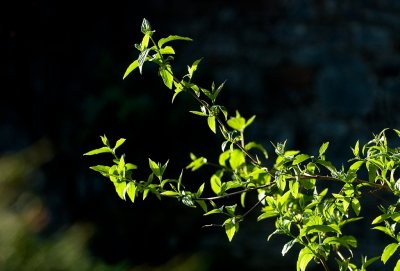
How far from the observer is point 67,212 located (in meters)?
4.46

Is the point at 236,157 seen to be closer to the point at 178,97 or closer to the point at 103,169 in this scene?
the point at 103,169

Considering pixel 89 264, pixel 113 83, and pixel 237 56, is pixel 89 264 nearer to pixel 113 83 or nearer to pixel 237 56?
pixel 113 83

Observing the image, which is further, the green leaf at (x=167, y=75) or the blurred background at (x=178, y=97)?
the blurred background at (x=178, y=97)

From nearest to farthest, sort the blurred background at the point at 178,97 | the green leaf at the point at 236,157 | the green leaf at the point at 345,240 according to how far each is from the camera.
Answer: the green leaf at the point at 345,240, the green leaf at the point at 236,157, the blurred background at the point at 178,97

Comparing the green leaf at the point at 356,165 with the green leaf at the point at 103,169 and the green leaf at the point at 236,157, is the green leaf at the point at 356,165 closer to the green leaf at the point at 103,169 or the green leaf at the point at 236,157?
the green leaf at the point at 236,157

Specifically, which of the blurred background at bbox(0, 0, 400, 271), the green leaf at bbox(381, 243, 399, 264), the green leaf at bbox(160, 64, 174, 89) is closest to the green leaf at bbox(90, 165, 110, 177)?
the green leaf at bbox(160, 64, 174, 89)

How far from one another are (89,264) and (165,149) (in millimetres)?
1827

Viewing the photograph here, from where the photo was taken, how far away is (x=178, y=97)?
4.04 metres

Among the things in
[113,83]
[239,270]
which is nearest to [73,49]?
[113,83]

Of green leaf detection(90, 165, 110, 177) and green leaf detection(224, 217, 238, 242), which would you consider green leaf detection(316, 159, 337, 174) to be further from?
green leaf detection(90, 165, 110, 177)

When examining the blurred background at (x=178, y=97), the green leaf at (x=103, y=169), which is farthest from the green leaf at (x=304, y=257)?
the blurred background at (x=178, y=97)

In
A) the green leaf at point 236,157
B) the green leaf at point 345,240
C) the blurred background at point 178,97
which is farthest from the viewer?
the blurred background at point 178,97

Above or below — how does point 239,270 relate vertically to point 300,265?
below

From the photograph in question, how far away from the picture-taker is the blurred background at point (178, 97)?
4000mm
